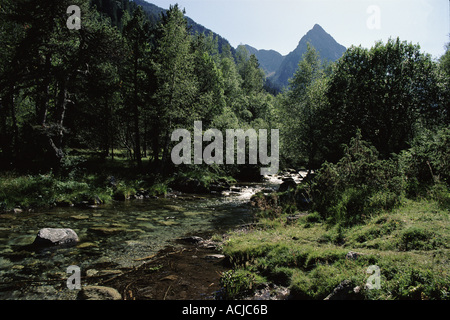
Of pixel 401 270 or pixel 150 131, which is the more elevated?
pixel 150 131

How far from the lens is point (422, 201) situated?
9.39 meters

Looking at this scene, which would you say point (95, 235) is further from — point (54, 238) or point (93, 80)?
point (93, 80)

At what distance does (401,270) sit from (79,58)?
24.7m

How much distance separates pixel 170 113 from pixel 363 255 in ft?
68.2

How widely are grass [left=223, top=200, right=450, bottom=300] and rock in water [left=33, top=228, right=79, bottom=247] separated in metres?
5.49

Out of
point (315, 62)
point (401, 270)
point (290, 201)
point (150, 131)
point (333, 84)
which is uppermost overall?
point (315, 62)

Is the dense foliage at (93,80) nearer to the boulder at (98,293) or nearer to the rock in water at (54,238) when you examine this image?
the rock in water at (54,238)

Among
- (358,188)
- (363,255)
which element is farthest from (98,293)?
(358,188)

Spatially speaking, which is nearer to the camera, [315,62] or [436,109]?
[436,109]

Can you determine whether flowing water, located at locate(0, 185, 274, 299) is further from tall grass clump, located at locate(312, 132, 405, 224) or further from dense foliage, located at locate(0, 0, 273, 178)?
dense foliage, located at locate(0, 0, 273, 178)

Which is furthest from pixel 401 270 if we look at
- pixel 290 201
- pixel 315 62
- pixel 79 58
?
pixel 315 62

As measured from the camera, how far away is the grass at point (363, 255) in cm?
432

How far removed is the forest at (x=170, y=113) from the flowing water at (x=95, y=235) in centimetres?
323
